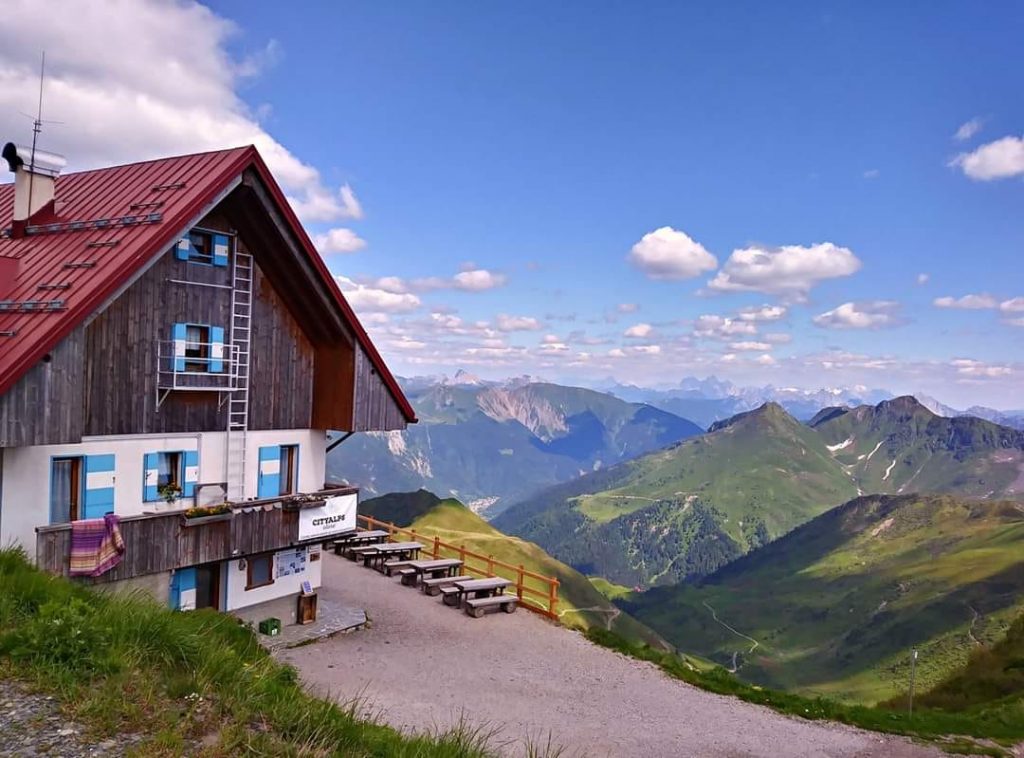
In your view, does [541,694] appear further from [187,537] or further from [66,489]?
[66,489]

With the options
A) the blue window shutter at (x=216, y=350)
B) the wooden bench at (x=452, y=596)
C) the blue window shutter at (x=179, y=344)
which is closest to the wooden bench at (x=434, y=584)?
the wooden bench at (x=452, y=596)

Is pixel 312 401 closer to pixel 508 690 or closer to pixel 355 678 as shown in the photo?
pixel 355 678

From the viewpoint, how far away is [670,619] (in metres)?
198

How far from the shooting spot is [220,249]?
18594 mm

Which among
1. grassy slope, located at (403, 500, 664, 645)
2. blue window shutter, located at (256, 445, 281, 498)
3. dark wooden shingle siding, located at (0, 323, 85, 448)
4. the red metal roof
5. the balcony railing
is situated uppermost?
the red metal roof

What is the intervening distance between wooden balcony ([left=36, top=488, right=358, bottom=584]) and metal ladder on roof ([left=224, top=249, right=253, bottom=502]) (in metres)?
0.93

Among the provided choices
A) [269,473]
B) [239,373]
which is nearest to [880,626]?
[269,473]

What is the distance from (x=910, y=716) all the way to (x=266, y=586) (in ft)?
59.7

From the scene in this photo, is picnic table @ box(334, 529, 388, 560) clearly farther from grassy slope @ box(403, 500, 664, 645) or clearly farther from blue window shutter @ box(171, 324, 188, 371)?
grassy slope @ box(403, 500, 664, 645)

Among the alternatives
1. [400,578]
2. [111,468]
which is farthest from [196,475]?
[400,578]

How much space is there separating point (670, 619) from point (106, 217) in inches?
7929

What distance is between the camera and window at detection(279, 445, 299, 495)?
69.6 feet

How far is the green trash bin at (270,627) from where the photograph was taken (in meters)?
20.8

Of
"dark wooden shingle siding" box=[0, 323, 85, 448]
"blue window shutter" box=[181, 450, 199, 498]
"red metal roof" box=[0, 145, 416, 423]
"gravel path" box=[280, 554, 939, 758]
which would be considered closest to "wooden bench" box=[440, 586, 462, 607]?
"gravel path" box=[280, 554, 939, 758]
